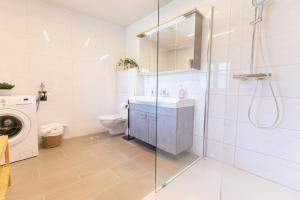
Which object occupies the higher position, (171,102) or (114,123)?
(171,102)

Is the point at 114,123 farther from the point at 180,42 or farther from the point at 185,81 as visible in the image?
the point at 180,42

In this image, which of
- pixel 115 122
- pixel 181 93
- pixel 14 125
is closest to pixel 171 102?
pixel 181 93

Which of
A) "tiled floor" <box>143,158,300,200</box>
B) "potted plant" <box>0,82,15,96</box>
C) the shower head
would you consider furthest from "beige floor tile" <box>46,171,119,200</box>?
the shower head

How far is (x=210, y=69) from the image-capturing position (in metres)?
2.12

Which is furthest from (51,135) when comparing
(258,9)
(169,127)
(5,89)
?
(258,9)

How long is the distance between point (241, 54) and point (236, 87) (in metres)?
0.40

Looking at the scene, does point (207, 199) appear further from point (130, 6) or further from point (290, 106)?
point (130, 6)

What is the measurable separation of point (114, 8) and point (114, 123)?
2.16m

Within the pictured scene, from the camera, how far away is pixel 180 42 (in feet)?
7.73

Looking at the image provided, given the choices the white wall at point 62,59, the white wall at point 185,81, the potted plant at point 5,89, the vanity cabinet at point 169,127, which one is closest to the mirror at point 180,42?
the white wall at point 185,81

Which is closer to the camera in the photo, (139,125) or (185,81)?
(185,81)

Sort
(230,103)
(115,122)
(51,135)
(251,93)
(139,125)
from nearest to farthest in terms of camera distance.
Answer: (251,93), (230,103), (51,135), (139,125), (115,122)

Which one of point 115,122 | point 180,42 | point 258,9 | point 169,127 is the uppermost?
point 258,9

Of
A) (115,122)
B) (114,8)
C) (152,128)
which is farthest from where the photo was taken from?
(115,122)
